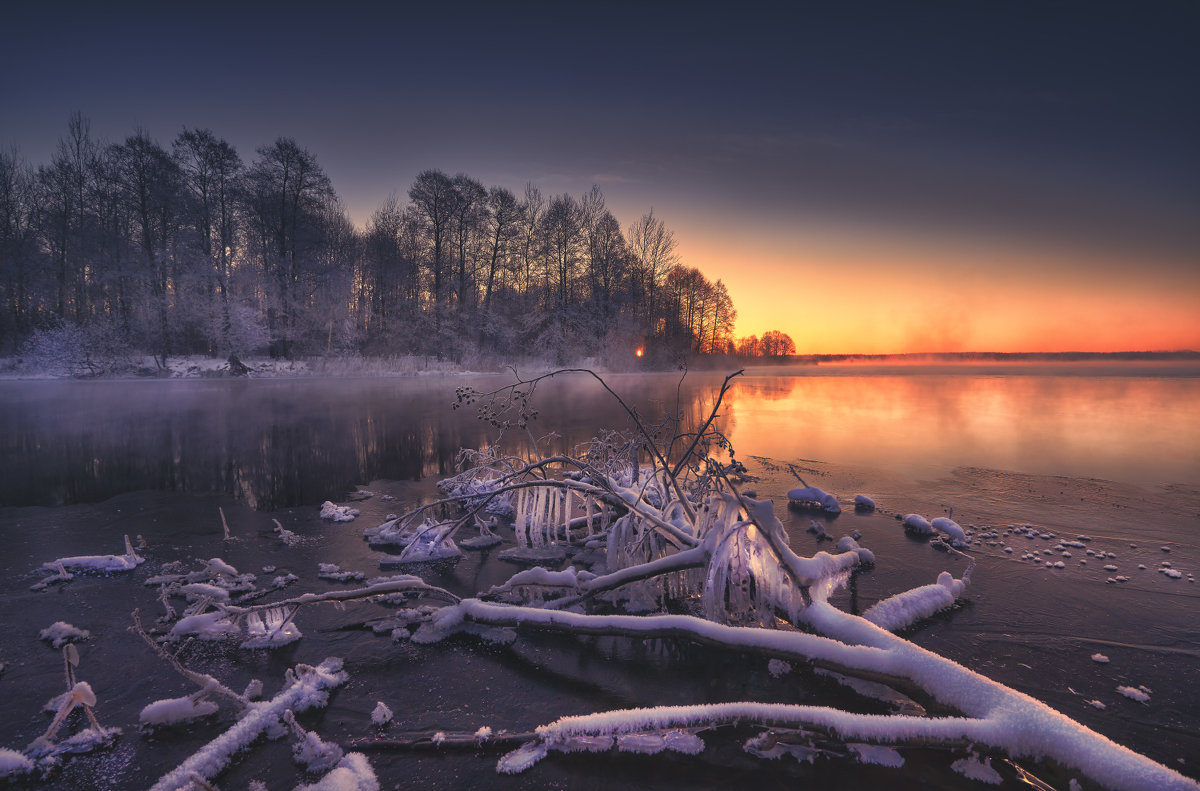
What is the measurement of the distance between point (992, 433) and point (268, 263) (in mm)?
38304

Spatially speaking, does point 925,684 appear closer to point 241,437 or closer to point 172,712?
point 172,712

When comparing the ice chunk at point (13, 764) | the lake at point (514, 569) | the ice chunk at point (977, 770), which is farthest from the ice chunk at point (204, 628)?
the ice chunk at point (977, 770)

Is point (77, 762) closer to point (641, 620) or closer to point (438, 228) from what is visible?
point (641, 620)

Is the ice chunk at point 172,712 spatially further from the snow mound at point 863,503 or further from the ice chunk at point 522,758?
the snow mound at point 863,503

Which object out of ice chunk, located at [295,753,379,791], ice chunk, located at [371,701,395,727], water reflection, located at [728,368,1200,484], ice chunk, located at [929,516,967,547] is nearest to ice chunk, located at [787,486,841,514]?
ice chunk, located at [929,516,967,547]

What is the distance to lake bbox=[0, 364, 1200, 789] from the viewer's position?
284 cm

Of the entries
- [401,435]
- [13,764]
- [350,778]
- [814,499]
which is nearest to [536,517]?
[350,778]

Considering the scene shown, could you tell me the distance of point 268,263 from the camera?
31.1m

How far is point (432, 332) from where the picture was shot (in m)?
35.6

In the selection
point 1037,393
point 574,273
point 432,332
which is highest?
point 574,273

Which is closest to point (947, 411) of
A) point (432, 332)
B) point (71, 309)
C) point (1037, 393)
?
point (1037, 393)

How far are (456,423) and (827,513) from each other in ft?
41.4

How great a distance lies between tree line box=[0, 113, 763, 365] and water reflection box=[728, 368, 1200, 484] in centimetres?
2171

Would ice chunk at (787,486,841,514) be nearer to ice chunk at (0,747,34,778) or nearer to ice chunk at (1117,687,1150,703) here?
ice chunk at (1117,687,1150,703)
